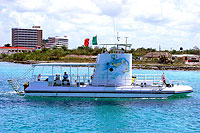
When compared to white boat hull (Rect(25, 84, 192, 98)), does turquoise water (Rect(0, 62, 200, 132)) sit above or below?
below

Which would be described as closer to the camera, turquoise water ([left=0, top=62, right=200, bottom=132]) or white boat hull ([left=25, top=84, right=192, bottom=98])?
turquoise water ([left=0, top=62, right=200, bottom=132])

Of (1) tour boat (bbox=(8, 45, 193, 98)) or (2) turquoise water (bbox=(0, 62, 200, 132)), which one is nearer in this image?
(2) turquoise water (bbox=(0, 62, 200, 132))

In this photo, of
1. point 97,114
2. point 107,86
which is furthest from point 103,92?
point 97,114

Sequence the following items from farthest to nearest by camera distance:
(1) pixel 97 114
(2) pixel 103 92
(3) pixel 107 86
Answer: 1. (3) pixel 107 86
2. (2) pixel 103 92
3. (1) pixel 97 114

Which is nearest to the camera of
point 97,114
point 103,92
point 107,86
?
point 97,114

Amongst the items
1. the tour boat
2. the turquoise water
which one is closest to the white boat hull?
the tour boat

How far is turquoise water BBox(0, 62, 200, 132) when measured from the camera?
20.1 m

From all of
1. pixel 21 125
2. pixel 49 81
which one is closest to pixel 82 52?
pixel 49 81

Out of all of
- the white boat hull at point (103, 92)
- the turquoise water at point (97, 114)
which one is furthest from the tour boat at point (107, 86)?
the turquoise water at point (97, 114)

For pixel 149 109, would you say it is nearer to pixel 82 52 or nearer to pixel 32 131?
pixel 32 131

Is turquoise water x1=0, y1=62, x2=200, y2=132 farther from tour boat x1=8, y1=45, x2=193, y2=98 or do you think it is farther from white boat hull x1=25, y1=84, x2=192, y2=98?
A: tour boat x1=8, y1=45, x2=193, y2=98

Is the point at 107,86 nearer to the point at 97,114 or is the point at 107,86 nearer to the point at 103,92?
the point at 103,92

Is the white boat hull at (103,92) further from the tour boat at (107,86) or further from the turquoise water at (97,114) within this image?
the turquoise water at (97,114)

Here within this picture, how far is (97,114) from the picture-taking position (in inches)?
922
